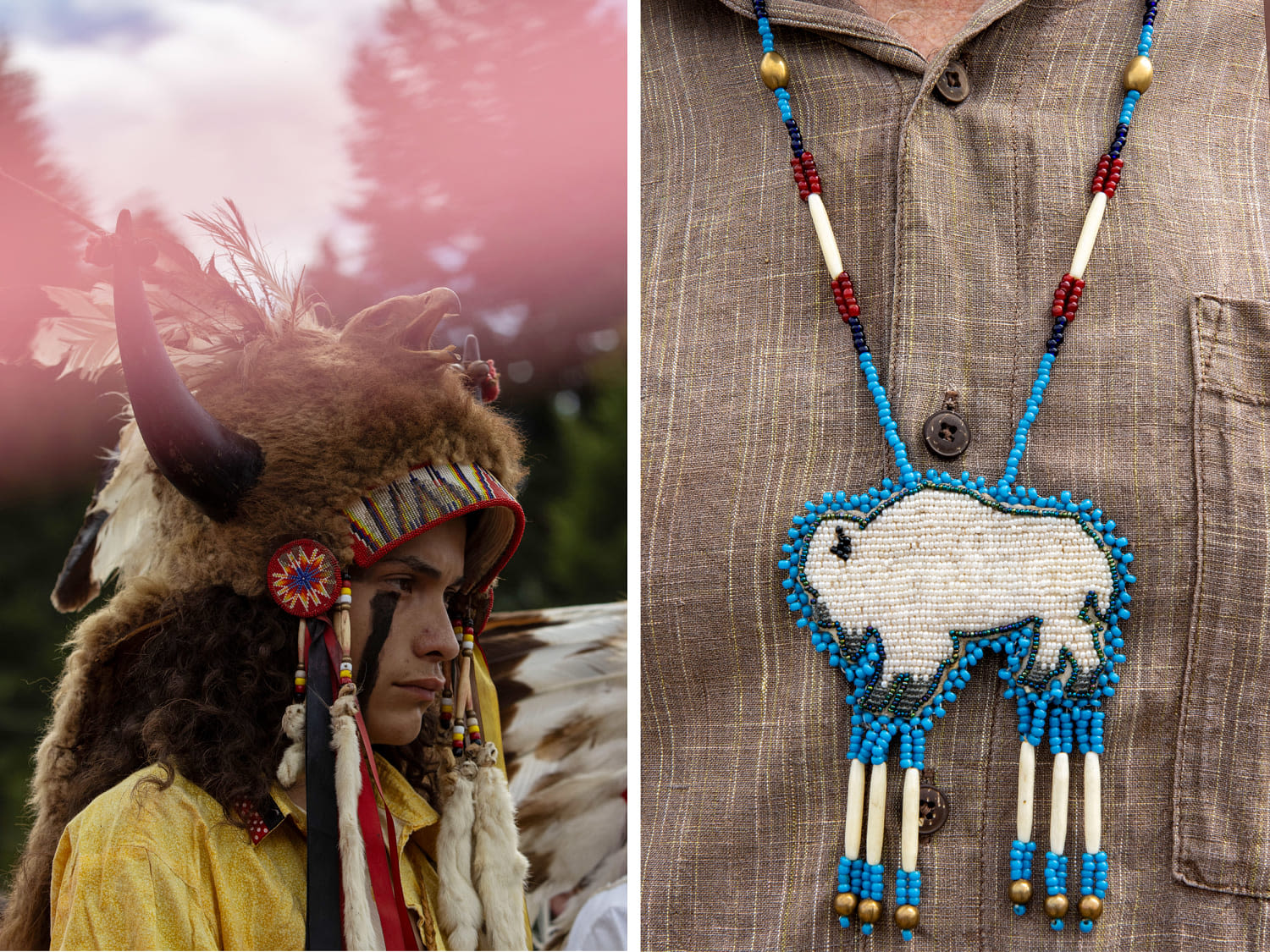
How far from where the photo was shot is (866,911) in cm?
91

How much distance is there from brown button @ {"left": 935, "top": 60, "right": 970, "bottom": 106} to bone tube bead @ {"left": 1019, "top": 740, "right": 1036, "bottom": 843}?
652 mm

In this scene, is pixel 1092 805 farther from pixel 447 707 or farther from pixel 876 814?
pixel 447 707

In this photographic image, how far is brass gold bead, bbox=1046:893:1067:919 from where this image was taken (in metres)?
0.90

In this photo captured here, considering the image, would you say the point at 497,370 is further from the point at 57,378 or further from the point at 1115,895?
the point at 1115,895

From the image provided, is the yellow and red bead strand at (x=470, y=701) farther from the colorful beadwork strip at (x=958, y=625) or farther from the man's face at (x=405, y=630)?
the colorful beadwork strip at (x=958, y=625)

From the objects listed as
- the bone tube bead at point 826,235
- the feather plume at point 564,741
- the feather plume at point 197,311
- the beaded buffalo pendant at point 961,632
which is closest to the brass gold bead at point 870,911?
the beaded buffalo pendant at point 961,632

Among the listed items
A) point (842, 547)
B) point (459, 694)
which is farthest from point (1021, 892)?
point (459, 694)

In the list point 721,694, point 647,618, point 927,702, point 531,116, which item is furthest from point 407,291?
point 927,702

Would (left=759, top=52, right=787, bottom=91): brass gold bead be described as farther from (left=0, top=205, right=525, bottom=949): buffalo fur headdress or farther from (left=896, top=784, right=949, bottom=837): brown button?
(left=896, top=784, right=949, bottom=837): brown button

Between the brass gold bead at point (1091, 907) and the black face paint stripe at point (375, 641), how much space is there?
672mm

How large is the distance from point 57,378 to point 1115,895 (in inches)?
42.4

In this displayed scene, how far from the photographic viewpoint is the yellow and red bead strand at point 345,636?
3.00ft

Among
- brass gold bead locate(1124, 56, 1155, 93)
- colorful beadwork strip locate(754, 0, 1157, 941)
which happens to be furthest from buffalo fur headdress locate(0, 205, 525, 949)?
brass gold bead locate(1124, 56, 1155, 93)

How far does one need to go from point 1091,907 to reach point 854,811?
220 mm
